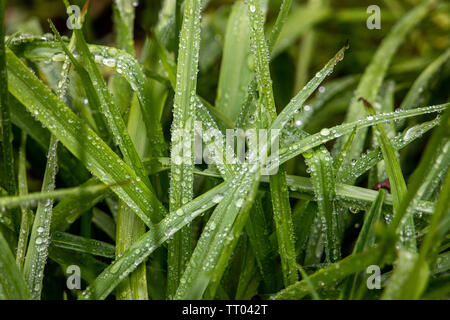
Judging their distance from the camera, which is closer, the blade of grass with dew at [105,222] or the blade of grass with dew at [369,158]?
the blade of grass with dew at [369,158]

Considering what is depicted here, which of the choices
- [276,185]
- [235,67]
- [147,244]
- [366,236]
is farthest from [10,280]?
[235,67]

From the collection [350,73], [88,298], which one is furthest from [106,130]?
[350,73]

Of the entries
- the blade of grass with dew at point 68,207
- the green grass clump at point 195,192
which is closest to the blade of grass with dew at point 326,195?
the green grass clump at point 195,192

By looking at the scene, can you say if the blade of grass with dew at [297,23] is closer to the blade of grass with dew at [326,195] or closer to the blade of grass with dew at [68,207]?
the blade of grass with dew at [326,195]

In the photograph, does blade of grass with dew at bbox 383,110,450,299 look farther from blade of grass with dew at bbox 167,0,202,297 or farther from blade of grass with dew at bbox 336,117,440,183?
blade of grass with dew at bbox 167,0,202,297
